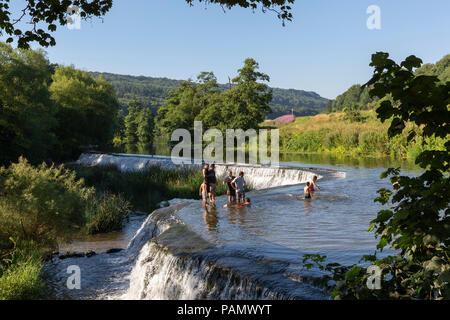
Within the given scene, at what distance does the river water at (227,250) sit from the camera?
7328 millimetres

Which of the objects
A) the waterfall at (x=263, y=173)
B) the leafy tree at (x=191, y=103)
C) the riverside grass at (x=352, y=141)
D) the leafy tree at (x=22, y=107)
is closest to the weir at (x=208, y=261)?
the waterfall at (x=263, y=173)

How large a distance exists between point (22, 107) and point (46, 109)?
518 cm

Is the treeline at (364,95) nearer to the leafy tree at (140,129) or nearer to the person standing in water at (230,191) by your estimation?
the leafy tree at (140,129)

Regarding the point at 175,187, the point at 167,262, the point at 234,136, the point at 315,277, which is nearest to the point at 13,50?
the point at 175,187

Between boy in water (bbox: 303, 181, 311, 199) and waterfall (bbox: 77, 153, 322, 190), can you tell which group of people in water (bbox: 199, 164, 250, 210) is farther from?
waterfall (bbox: 77, 153, 322, 190)

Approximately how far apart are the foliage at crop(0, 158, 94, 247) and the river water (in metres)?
0.98

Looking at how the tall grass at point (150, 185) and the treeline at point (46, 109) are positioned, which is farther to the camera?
the treeline at point (46, 109)

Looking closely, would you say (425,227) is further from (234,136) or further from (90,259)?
(234,136)

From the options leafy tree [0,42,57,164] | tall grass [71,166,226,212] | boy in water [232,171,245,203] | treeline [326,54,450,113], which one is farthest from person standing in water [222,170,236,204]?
treeline [326,54,450,113]

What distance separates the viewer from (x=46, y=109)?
36.2 meters

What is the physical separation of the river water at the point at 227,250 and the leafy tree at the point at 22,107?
18924 millimetres

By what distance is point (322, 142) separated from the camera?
4788 cm

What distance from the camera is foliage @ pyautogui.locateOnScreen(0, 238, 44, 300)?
870 centimetres

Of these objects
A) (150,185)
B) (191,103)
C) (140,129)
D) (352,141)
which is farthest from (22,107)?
(140,129)
